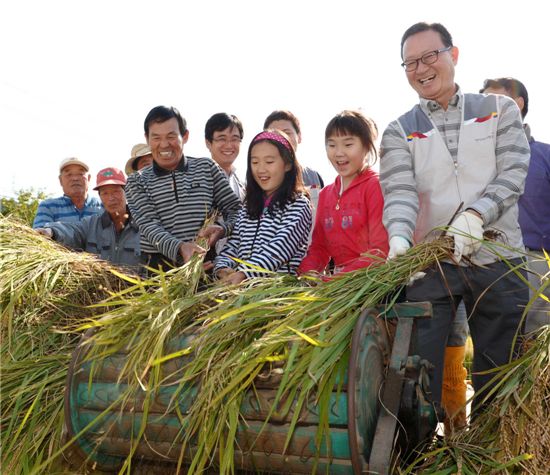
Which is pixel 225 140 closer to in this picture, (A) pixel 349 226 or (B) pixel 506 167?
(A) pixel 349 226

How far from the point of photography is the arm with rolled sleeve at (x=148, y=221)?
11.9 ft

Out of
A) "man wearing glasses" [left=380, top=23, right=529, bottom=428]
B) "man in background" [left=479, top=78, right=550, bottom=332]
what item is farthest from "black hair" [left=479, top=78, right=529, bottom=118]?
"man wearing glasses" [left=380, top=23, right=529, bottom=428]

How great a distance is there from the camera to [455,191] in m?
2.92

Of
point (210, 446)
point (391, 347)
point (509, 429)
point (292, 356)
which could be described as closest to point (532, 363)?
point (509, 429)

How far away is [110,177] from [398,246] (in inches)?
114

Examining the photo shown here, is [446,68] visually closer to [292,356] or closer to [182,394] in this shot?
[292,356]

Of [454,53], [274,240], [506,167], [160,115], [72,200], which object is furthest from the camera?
[72,200]

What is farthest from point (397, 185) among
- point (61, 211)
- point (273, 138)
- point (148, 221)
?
point (61, 211)

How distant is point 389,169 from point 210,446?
159 centimetres

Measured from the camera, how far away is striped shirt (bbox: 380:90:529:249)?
109 inches

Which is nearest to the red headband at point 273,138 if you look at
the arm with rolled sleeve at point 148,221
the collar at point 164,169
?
the collar at point 164,169

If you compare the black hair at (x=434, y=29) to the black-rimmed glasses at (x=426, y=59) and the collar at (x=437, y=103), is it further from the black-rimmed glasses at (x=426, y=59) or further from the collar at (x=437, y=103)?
the collar at (x=437, y=103)

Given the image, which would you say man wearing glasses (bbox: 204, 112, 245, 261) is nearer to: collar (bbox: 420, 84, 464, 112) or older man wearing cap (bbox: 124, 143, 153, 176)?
older man wearing cap (bbox: 124, 143, 153, 176)

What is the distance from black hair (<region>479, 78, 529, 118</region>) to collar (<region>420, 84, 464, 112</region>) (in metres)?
1.50
